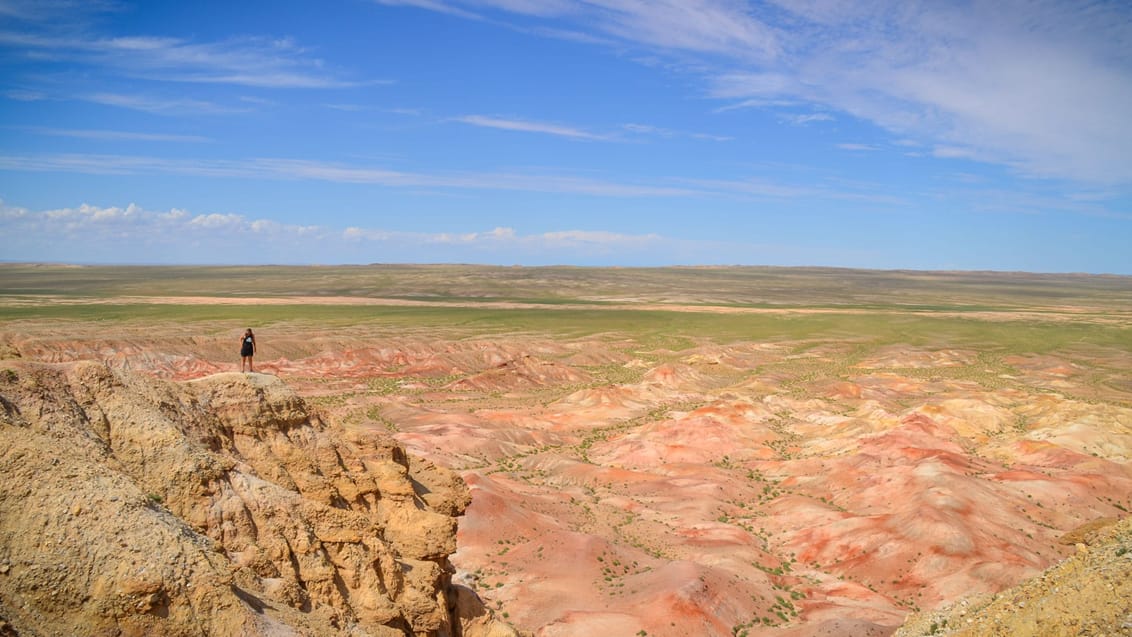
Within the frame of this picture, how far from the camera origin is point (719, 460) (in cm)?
5062

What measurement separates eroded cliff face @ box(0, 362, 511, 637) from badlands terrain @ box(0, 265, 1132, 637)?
190 millimetres

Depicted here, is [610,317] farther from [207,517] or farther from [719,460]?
[207,517]

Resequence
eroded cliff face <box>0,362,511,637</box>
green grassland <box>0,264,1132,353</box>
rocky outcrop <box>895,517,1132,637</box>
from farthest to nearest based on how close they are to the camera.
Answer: green grassland <box>0,264,1132,353</box> < rocky outcrop <box>895,517,1132,637</box> < eroded cliff face <box>0,362,511,637</box>

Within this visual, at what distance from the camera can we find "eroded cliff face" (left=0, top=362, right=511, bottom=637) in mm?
9508

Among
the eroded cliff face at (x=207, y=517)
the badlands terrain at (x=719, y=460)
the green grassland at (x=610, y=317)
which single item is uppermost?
the eroded cliff face at (x=207, y=517)

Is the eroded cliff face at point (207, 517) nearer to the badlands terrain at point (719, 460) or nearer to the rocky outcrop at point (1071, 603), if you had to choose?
the badlands terrain at point (719, 460)

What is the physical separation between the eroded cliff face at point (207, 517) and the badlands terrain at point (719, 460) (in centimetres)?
19

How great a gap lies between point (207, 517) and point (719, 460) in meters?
41.7

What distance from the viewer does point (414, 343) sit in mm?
90375

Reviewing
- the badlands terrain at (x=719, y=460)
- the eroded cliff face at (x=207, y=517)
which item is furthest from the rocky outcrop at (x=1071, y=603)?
the eroded cliff face at (x=207, y=517)

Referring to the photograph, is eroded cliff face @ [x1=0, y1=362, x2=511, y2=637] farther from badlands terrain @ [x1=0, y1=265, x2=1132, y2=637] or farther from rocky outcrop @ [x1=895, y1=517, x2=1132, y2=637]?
rocky outcrop @ [x1=895, y1=517, x2=1132, y2=637]

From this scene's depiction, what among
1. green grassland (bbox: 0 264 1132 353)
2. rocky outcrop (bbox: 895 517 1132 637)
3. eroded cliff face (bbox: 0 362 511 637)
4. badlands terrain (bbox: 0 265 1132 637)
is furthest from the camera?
green grassland (bbox: 0 264 1132 353)

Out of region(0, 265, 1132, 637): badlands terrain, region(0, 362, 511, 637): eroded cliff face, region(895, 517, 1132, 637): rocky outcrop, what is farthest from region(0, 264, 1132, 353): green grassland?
region(0, 362, 511, 637): eroded cliff face

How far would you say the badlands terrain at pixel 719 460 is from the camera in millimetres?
23244
